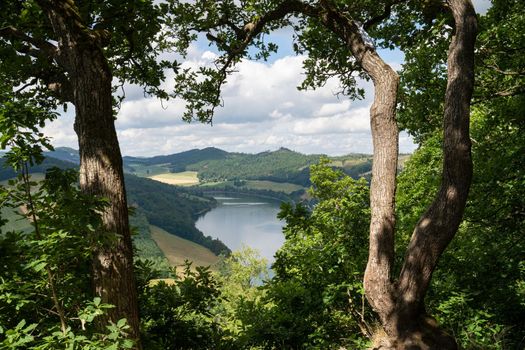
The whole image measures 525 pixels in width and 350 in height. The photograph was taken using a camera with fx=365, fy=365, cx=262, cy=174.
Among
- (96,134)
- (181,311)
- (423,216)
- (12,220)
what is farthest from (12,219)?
(423,216)

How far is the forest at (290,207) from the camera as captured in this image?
366 centimetres

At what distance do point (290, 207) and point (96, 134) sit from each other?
464 centimetres

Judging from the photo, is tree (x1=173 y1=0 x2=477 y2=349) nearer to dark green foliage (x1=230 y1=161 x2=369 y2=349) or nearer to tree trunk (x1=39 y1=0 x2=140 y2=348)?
dark green foliage (x1=230 y1=161 x2=369 y2=349)

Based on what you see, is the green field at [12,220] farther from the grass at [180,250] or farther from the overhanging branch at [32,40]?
the grass at [180,250]

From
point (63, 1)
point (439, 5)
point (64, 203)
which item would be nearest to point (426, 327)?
point (64, 203)

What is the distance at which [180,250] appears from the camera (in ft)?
450

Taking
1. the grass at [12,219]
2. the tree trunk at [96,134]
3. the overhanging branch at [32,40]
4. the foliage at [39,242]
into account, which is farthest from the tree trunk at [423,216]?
the overhanging branch at [32,40]

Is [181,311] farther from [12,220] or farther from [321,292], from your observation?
[12,220]

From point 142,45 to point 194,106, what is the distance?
90.7 inches

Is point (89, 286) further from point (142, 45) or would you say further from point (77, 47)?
point (142, 45)

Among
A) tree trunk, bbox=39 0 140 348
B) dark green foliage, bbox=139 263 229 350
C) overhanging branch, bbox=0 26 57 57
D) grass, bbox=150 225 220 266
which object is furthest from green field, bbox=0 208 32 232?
grass, bbox=150 225 220 266

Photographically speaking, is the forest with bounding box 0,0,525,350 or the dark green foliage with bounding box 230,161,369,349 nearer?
the forest with bounding box 0,0,525,350

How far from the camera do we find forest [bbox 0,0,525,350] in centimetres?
366

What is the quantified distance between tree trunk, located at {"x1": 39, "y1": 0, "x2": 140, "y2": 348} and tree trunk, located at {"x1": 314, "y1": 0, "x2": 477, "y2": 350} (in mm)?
3495
